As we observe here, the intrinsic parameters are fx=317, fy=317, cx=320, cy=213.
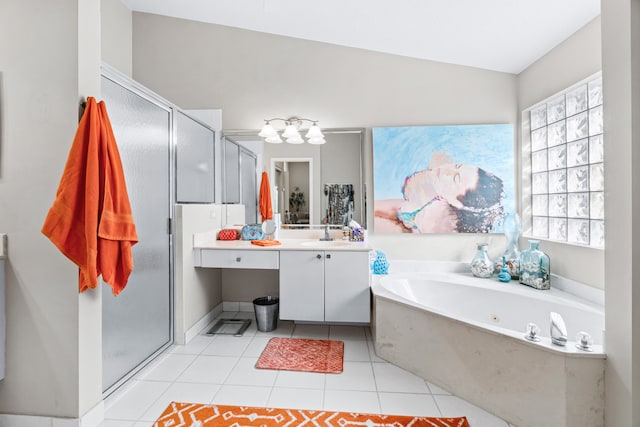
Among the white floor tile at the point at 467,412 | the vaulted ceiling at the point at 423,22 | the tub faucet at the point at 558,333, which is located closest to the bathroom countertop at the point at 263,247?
the white floor tile at the point at 467,412

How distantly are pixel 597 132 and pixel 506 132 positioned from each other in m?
0.81

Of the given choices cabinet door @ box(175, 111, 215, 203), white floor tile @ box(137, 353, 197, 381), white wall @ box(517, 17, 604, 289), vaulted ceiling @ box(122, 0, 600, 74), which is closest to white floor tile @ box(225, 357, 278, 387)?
white floor tile @ box(137, 353, 197, 381)

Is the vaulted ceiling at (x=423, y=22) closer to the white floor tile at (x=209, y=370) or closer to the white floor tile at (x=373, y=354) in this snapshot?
the white floor tile at (x=373, y=354)

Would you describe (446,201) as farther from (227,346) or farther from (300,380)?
(227,346)

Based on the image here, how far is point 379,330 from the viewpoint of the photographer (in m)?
2.24

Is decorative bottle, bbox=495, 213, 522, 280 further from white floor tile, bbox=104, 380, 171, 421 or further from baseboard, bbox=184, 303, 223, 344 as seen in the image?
white floor tile, bbox=104, 380, 171, 421

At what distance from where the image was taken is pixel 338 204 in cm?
307

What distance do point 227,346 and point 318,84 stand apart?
247 centimetres

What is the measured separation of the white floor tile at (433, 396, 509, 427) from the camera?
1570 mm

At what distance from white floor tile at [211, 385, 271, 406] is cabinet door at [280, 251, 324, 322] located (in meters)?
0.72

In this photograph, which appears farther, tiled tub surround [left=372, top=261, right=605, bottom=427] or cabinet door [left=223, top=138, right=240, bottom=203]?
cabinet door [left=223, top=138, right=240, bottom=203]

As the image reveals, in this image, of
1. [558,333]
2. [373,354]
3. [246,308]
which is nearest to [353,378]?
[373,354]

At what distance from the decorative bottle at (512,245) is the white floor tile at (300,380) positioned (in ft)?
6.05

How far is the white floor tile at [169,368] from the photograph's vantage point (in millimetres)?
2016
